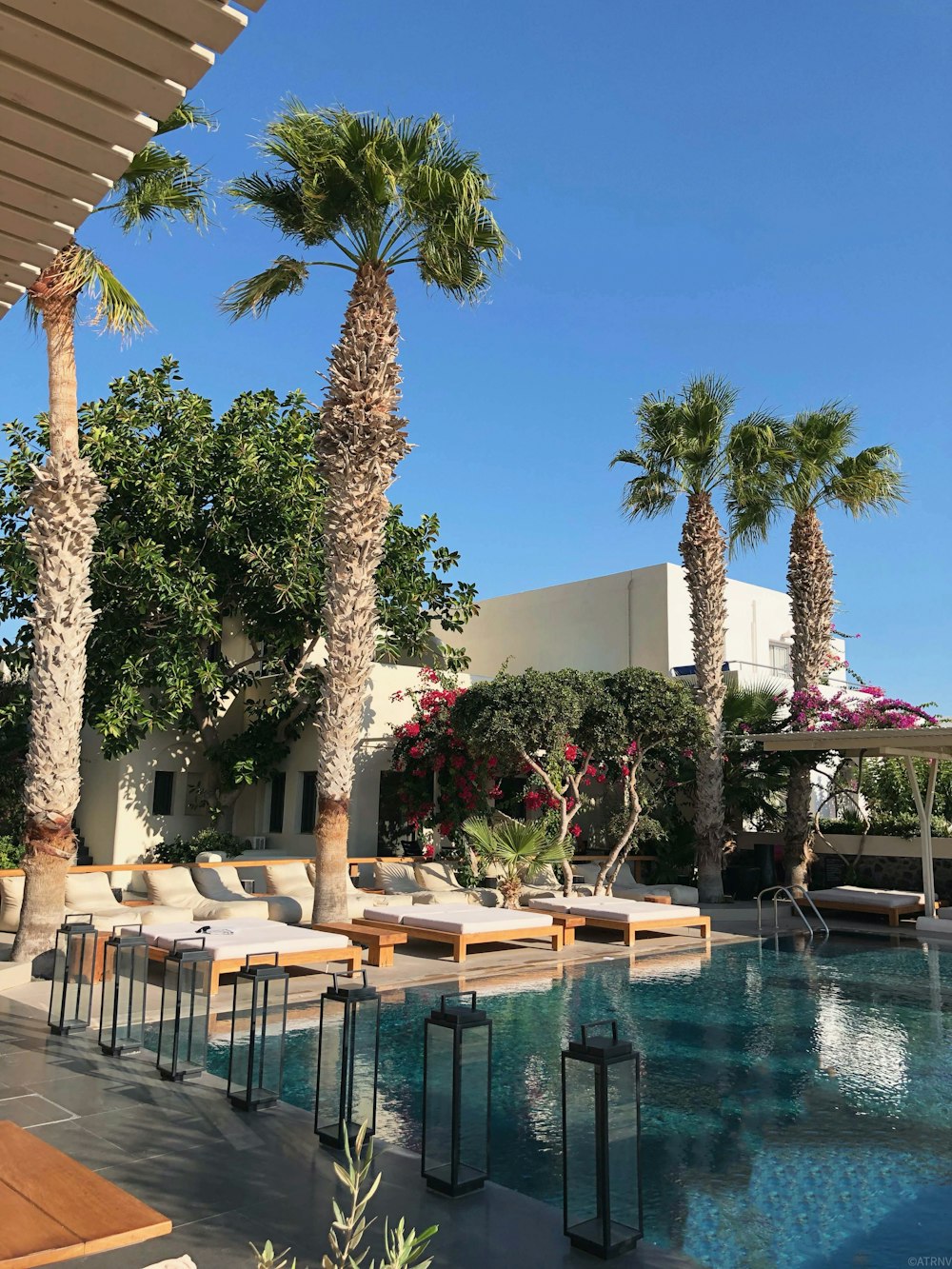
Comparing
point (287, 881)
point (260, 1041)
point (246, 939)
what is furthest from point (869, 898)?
point (260, 1041)

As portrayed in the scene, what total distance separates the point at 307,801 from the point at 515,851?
6793 mm

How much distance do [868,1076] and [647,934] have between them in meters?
8.26

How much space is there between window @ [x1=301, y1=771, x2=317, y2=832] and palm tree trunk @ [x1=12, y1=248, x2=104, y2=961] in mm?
10448

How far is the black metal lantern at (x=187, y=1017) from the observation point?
21.5 feet

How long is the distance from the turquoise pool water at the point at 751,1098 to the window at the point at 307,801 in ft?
33.3

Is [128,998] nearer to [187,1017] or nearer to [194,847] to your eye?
[187,1017]

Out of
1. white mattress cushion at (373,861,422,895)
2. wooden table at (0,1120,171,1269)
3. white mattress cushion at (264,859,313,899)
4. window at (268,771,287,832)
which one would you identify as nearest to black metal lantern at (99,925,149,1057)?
wooden table at (0,1120,171,1269)

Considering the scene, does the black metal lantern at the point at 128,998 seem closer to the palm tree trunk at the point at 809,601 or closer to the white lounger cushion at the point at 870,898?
the white lounger cushion at the point at 870,898

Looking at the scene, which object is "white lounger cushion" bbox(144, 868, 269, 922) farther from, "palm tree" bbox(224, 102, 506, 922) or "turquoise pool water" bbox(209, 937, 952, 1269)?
"turquoise pool water" bbox(209, 937, 952, 1269)

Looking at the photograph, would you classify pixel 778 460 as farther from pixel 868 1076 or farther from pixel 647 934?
pixel 868 1076

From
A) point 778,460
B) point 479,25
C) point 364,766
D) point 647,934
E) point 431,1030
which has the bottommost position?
point 647,934

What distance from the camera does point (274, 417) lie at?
68.5 feet

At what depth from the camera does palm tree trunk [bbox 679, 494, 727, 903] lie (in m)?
20.1

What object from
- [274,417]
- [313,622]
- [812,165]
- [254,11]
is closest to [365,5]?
[274,417]
